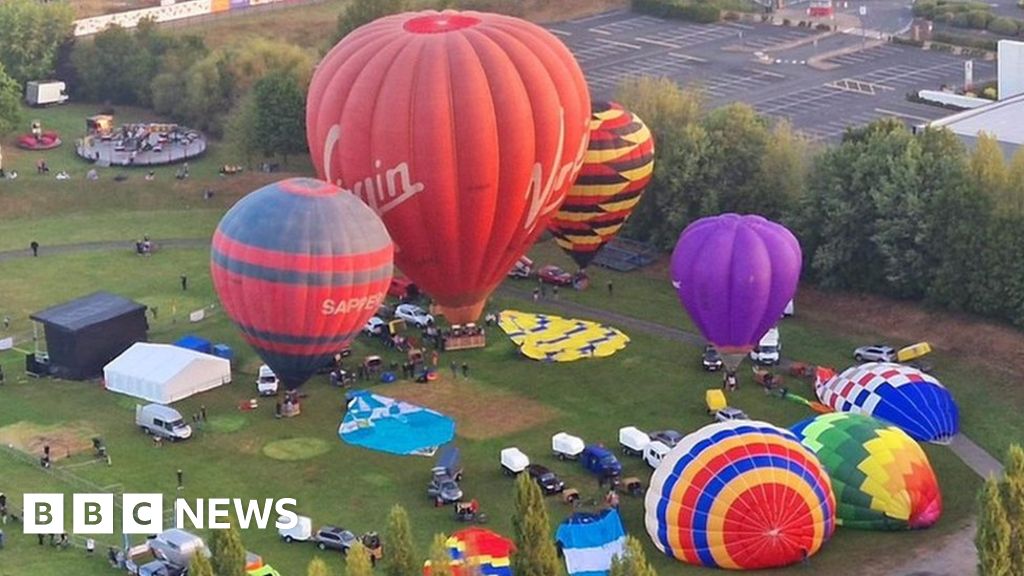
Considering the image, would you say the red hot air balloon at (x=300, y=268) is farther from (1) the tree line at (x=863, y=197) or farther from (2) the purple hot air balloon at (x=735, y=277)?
(1) the tree line at (x=863, y=197)

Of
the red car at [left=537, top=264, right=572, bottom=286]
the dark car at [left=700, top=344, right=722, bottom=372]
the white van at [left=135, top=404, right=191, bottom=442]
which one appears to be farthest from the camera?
the red car at [left=537, top=264, right=572, bottom=286]

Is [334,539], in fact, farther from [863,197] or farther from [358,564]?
[863,197]

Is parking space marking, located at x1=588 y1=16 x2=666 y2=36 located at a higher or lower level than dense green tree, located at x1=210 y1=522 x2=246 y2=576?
higher

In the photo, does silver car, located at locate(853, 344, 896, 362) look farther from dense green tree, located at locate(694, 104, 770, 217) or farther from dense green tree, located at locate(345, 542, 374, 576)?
dense green tree, located at locate(345, 542, 374, 576)

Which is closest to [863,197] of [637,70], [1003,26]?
[637,70]

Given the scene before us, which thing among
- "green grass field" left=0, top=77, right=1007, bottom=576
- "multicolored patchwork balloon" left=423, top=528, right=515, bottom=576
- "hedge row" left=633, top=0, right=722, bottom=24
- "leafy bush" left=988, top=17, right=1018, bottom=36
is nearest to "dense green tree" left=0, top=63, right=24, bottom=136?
"green grass field" left=0, top=77, right=1007, bottom=576

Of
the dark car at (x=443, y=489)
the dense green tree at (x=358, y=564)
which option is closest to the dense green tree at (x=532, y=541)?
the dense green tree at (x=358, y=564)
